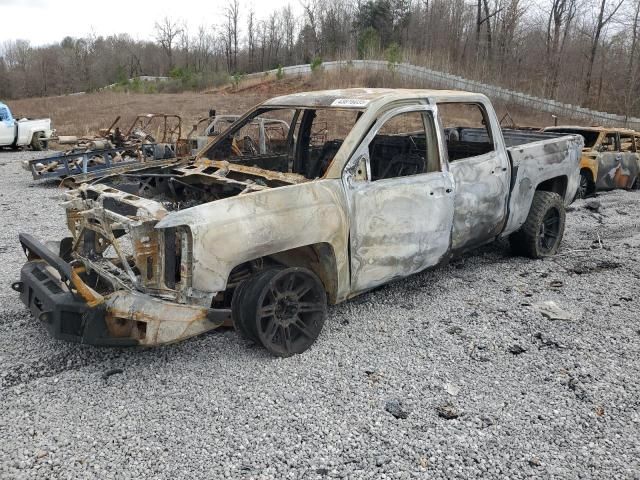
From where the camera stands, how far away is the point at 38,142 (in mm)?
16641

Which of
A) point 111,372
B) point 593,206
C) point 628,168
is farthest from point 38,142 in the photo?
point 628,168

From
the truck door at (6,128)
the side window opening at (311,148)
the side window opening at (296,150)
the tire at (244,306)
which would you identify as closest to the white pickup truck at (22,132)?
the truck door at (6,128)

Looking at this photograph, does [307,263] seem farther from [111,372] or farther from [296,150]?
[296,150]

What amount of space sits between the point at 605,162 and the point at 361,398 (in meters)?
8.44

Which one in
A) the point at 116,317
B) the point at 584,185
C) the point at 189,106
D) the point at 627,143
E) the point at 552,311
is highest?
the point at 189,106

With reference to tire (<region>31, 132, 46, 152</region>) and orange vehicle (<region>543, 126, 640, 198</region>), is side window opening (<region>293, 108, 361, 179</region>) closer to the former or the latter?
orange vehicle (<region>543, 126, 640, 198</region>)

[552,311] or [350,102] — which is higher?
[350,102]

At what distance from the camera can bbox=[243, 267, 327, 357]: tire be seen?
349 cm

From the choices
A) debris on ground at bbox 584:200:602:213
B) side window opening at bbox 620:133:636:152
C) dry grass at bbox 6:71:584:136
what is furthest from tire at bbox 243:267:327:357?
dry grass at bbox 6:71:584:136

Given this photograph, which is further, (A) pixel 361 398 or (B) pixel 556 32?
(B) pixel 556 32

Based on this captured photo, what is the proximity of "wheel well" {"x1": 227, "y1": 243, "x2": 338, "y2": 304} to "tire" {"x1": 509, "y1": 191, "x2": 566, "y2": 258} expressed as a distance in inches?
111

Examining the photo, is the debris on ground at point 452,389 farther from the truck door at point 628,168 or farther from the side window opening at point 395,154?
the truck door at point 628,168

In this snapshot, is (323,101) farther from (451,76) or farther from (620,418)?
(451,76)

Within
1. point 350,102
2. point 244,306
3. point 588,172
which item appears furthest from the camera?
point 588,172
